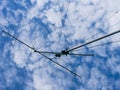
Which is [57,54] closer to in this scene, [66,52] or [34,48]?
[66,52]

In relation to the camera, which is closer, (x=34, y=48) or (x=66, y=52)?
(x=66, y=52)

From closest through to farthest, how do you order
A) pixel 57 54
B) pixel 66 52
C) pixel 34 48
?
pixel 66 52 → pixel 57 54 → pixel 34 48

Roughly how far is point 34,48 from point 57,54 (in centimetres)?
555

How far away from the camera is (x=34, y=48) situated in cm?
2970

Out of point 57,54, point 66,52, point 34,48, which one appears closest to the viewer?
point 66,52

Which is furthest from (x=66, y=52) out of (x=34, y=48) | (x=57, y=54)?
(x=34, y=48)

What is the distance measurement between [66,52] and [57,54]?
180 centimetres

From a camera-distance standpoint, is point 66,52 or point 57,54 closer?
point 66,52

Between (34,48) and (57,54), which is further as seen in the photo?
(34,48)

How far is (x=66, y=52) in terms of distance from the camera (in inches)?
922

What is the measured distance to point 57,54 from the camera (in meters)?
25.0
